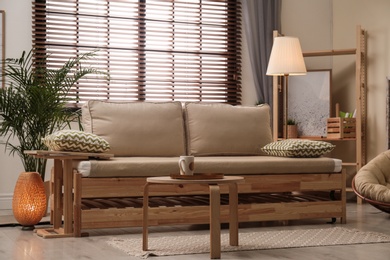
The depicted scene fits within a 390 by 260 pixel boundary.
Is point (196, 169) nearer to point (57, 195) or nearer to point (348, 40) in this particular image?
point (57, 195)

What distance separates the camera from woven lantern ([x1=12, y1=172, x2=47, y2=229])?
477 centimetres

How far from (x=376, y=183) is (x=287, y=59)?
140 centimetres

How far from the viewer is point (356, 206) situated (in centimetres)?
636

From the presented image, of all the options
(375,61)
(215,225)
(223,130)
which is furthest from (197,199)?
(375,61)

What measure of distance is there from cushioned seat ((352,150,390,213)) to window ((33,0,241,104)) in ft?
6.54

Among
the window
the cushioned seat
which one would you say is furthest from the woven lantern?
the cushioned seat

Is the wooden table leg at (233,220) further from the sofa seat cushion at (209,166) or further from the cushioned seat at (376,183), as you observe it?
the cushioned seat at (376,183)

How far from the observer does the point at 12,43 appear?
20.1 feet

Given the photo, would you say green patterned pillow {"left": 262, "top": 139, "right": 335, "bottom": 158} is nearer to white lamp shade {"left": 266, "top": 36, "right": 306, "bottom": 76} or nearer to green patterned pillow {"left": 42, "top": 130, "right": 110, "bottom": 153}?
white lamp shade {"left": 266, "top": 36, "right": 306, "bottom": 76}

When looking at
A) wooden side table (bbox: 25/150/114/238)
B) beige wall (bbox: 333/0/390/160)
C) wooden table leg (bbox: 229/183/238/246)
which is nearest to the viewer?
wooden table leg (bbox: 229/183/238/246)

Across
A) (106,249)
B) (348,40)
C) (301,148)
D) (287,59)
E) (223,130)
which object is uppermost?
(348,40)

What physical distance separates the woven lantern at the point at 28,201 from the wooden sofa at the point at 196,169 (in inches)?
15.0

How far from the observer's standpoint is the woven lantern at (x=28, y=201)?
4.77m

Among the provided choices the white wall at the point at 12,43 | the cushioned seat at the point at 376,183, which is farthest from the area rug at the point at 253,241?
the white wall at the point at 12,43
